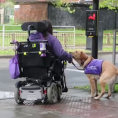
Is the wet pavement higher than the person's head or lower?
lower

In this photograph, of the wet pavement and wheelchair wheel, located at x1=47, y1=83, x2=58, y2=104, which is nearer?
the wet pavement

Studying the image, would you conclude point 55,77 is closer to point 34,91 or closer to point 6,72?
point 34,91

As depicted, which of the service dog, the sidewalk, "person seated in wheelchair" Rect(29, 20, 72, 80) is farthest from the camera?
the service dog

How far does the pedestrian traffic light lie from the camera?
10.4 metres

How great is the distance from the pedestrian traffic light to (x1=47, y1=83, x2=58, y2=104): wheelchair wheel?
223 cm

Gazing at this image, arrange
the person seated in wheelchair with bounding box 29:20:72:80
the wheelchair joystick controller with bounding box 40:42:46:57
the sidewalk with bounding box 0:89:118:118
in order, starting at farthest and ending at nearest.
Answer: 1. the person seated in wheelchair with bounding box 29:20:72:80
2. the wheelchair joystick controller with bounding box 40:42:46:57
3. the sidewalk with bounding box 0:89:118:118

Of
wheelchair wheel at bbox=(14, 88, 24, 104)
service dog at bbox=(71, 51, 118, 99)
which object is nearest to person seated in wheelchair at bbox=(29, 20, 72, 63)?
service dog at bbox=(71, 51, 118, 99)

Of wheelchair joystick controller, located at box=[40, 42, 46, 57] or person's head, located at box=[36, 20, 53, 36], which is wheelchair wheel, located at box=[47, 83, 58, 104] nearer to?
wheelchair joystick controller, located at box=[40, 42, 46, 57]

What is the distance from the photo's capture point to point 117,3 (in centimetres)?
1273

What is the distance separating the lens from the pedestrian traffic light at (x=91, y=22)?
10447mm

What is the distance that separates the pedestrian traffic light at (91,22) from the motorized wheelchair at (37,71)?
5.99ft

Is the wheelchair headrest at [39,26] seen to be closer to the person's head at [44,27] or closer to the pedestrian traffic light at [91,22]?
the person's head at [44,27]

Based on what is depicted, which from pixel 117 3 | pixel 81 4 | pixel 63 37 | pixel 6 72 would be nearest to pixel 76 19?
pixel 81 4

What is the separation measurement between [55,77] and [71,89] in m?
2.21
